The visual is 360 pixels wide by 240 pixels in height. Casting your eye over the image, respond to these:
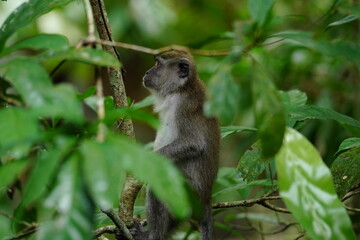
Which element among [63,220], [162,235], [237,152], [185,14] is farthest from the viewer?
[185,14]

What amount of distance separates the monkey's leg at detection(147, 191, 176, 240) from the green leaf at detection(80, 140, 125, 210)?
9.14 ft

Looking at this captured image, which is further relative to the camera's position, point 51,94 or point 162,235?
point 162,235

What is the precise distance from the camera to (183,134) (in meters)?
4.89

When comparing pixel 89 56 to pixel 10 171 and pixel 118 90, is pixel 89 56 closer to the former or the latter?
pixel 10 171

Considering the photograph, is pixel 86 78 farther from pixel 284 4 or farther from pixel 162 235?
pixel 162 235

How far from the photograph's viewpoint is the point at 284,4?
9172 millimetres

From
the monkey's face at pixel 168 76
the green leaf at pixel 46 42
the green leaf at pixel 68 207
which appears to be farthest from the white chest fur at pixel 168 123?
the green leaf at pixel 68 207

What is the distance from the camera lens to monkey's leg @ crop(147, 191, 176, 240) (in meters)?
4.32

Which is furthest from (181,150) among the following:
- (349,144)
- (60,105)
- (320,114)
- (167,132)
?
(60,105)

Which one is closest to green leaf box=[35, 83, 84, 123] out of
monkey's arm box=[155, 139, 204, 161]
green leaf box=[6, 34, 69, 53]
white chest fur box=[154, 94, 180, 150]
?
green leaf box=[6, 34, 69, 53]

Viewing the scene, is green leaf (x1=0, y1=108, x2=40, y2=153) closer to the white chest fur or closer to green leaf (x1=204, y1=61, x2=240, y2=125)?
green leaf (x1=204, y1=61, x2=240, y2=125)

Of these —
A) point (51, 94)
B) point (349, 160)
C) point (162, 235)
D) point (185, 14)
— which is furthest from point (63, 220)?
point (185, 14)

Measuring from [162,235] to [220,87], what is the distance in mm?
2621

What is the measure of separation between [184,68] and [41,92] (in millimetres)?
3699
